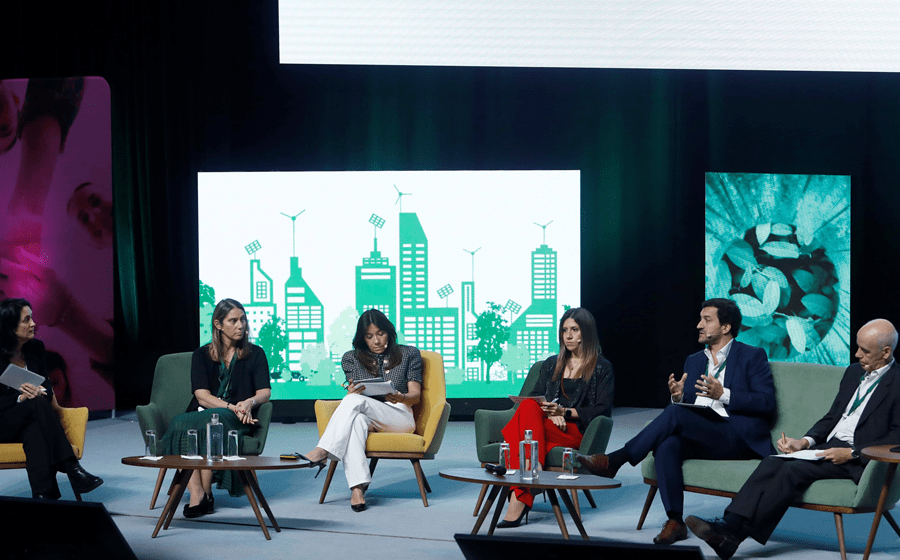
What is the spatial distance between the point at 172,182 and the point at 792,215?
18.0ft

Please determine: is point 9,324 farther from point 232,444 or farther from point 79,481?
point 232,444

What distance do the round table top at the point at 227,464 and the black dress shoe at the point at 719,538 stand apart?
166cm

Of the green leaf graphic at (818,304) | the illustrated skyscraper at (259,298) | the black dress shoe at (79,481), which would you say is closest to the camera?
the black dress shoe at (79,481)

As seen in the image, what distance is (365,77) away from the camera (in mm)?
8141

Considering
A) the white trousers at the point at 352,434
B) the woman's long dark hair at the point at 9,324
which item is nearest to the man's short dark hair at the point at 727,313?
the white trousers at the point at 352,434

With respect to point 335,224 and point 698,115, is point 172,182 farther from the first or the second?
point 698,115

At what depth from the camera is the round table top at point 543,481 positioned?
3.58m

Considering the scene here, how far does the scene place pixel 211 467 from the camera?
3912 millimetres

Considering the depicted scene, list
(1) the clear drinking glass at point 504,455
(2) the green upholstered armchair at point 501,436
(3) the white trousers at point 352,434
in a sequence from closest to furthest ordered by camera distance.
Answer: (1) the clear drinking glass at point 504,455 → (2) the green upholstered armchair at point 501,436 → (3) the white trousers at point 352,434

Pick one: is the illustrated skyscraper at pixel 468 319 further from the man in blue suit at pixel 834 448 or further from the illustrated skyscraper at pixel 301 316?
the man in blue suit at pixel 834 448

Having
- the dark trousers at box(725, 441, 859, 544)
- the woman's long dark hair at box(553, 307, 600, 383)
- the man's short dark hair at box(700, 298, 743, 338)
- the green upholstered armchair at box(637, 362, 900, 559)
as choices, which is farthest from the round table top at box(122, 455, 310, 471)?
the man's short dark hair at box(700, 298, 743, 338)

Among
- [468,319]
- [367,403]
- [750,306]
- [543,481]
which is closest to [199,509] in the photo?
[367,403]

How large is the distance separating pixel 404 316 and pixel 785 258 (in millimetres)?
3399

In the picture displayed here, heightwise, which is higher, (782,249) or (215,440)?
(782,249)
